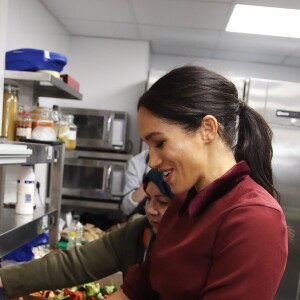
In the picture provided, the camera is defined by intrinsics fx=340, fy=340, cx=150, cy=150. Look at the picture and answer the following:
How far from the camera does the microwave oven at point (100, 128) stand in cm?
288

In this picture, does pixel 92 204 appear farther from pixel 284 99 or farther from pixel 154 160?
pixel 154 160

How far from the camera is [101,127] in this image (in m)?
2.90

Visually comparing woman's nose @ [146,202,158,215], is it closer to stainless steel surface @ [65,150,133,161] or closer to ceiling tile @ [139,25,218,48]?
stainless steel surface @ [65,150,133,161]

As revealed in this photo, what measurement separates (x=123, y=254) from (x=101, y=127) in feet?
5.87

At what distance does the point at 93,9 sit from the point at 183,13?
2.22 ft

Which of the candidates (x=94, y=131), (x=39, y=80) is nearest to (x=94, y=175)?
(x=94, y=131)

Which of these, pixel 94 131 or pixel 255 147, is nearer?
pixel 255 147

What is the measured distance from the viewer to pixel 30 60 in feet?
5.10

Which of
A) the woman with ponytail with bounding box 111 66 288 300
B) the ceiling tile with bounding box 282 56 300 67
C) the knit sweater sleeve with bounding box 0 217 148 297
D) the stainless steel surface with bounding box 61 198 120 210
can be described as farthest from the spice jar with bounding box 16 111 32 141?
the ceiling tile with bounding box 282 56 300 67

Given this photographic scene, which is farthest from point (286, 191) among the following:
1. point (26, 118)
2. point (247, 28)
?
point (26, 118)

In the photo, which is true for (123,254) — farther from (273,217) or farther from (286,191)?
(286,191)

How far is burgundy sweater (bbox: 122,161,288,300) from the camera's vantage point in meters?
0.58

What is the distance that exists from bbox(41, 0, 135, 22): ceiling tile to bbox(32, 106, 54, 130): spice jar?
1.13m

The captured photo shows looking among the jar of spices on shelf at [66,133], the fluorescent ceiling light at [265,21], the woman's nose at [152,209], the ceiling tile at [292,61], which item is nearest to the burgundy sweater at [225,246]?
the woman's nose at [152,209]
